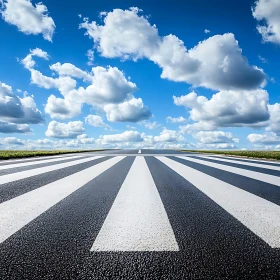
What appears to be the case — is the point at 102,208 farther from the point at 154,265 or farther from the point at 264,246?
the point at 264,246

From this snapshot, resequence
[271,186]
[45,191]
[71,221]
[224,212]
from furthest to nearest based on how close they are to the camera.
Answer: [271,186]
[45,191]
[224,212]
[71,221]

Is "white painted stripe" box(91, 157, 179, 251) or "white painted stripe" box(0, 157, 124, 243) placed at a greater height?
"white painted stripe" box(0, 157, 124, 243)

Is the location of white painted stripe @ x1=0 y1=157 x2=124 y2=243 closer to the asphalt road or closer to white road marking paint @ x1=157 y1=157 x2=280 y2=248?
the asphalt road

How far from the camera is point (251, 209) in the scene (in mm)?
3115

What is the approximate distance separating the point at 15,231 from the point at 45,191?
6.37ft

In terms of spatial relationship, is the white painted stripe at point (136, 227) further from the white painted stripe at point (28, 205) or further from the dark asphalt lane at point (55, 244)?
the white painted stripe at point (28, 205)

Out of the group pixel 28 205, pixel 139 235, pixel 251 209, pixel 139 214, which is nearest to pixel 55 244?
pixel 139 235

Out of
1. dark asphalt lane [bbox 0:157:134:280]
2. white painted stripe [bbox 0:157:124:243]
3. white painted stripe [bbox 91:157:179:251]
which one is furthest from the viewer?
white painted stripe [bbox 0:157:124:243]

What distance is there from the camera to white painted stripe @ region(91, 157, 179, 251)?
6.40 feet

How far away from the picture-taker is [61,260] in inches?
66.2

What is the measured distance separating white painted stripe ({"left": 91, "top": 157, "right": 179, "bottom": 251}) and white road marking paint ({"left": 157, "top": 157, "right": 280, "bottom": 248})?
2.99ft

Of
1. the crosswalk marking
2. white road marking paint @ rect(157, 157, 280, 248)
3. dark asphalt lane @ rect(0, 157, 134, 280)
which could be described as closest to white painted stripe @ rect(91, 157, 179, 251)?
the crosswalk marking

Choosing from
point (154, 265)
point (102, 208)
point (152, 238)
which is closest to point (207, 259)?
point (154, 265)

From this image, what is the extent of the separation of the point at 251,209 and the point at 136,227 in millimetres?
1737
